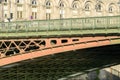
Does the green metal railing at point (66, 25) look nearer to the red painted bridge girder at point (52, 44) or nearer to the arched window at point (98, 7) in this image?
the red painted bridge girder at point (52, 44)

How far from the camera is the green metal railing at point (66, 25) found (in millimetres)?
33156

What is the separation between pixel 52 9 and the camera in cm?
8969

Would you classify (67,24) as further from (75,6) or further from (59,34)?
(75,6)

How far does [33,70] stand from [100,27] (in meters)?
27.6

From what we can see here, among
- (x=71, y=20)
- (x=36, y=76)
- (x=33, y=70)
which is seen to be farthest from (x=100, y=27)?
(x=36, y=76)

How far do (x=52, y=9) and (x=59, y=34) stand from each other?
54708mm

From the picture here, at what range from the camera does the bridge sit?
32812 mm

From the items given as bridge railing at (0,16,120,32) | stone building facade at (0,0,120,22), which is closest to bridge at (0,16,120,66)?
bridge railing at (0,16,120,32)

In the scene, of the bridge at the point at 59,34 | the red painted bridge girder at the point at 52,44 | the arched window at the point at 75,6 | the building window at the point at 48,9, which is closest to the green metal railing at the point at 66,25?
the bridge at the point at 59,34

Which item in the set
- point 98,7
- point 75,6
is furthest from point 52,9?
point 98,7

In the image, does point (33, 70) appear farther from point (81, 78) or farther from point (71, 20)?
point (81, 78)

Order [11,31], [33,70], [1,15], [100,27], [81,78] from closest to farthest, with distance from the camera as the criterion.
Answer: [100,27]
[11,31]
[33,70]
[1,15]
[81,78]

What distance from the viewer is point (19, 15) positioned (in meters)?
81.1

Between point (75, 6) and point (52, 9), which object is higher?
point (75, 6)
